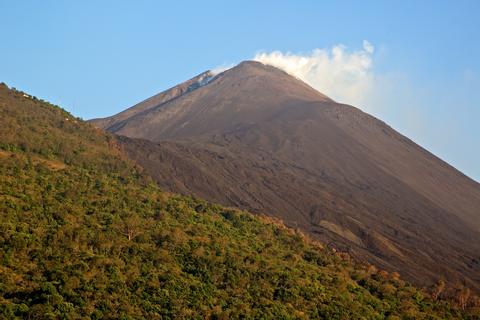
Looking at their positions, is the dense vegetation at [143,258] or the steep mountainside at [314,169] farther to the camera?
the steep mountainside at [314,169]

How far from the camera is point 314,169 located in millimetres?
126312

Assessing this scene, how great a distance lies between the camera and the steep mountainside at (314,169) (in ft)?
304

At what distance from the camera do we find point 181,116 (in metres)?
162

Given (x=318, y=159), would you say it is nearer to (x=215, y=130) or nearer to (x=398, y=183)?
(x=398, y=183)

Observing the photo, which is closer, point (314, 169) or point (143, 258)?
point (143, 258)

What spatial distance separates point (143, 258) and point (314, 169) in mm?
77726

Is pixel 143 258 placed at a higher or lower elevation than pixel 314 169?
lower

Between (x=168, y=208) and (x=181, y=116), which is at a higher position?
(x=181, y=116)

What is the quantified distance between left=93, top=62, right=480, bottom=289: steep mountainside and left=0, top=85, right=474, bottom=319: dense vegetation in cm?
1543

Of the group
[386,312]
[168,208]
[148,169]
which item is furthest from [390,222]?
[386,312]

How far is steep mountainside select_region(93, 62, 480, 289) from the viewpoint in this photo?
92.6 metres

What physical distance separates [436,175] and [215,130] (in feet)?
129

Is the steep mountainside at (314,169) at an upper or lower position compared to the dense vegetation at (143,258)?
upper

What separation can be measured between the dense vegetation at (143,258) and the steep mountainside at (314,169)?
1543 cm
